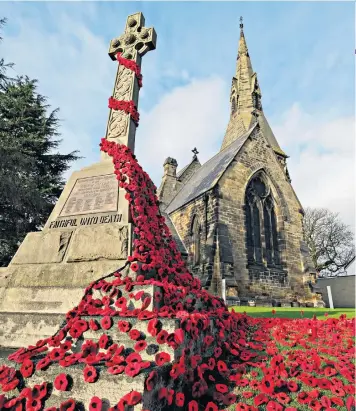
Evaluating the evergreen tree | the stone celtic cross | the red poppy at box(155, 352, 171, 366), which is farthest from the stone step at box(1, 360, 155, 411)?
the evergreen tree

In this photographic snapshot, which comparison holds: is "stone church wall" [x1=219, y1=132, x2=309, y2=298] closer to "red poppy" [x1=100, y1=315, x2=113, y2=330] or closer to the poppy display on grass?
the poppy display on grass

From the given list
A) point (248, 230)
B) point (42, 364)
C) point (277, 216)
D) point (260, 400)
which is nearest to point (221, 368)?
point (260, 400)

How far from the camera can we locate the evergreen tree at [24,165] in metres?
10.7

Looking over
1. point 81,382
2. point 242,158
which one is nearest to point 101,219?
point 81,382

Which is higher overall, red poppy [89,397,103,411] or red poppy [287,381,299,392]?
red poppy [89,397,103,411]

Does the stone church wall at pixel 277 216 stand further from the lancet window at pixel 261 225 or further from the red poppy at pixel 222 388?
the red poppy at pixel 222 388

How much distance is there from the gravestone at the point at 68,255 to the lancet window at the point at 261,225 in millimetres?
11687

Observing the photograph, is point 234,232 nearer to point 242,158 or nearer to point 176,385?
point 242,158

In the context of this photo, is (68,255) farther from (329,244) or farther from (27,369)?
(329,244)

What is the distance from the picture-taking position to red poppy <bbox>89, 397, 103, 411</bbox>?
5.94 ft

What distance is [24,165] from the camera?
1145 cm

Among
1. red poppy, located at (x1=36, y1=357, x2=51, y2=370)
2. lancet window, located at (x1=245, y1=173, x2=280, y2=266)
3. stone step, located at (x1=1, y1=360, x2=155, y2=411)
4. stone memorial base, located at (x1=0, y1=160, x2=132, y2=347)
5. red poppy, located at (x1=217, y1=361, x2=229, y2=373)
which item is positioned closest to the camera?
stone step, located at (x1=1, y1=360, x2=155, y2=411)

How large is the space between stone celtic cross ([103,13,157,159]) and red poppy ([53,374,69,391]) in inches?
173

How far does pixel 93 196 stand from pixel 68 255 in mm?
1241
